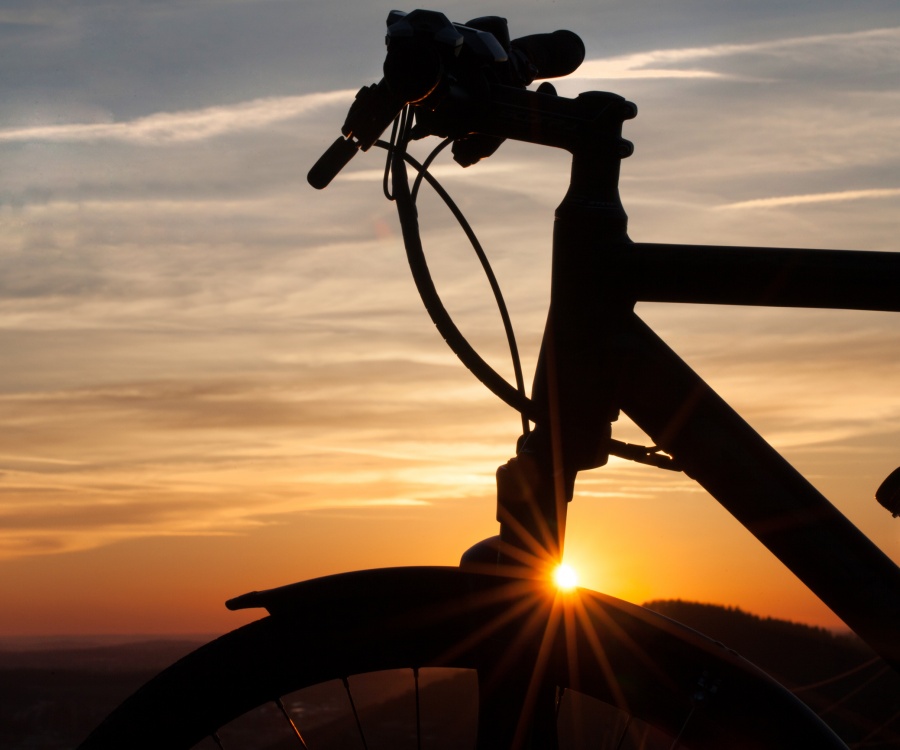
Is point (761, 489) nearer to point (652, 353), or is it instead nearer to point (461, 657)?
point (652, 353)

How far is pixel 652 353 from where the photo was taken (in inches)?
80.0

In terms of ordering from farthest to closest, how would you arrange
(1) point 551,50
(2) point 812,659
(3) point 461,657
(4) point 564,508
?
(2) point 812,659 < (1) point 551,50 < (4) point 564,508 < (3) point 461,657

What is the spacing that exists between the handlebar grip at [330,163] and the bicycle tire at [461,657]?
2.73 ft

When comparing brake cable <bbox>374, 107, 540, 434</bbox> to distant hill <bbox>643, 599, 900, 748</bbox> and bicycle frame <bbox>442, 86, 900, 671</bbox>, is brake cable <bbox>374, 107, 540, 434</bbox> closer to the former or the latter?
bicycle frame <bbox>442, 86, 900, 671</bbox>

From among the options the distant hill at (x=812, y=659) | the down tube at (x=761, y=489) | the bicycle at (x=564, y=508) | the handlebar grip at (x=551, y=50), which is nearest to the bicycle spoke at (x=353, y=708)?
the bicycle at (x=564, y=508)

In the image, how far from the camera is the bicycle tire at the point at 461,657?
1.76 metres

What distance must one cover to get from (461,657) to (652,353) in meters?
0.69

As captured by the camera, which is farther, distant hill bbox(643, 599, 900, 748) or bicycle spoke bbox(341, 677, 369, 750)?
distant hill bbox(643, 599, 900, 748)

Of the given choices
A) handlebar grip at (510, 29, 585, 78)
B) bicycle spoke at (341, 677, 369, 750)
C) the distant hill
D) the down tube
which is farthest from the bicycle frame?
the distant hill

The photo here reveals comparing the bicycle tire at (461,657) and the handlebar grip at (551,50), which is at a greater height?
the handlebar grip at (551,50)

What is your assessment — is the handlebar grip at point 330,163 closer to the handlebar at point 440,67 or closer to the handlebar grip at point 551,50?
the handlebar at point 440,67

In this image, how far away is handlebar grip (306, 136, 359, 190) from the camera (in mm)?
2143

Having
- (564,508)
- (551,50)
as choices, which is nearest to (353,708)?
(564,508)

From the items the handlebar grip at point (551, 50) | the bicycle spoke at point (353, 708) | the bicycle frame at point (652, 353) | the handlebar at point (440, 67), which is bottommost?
the bicycle spoke at point (353, 708)
